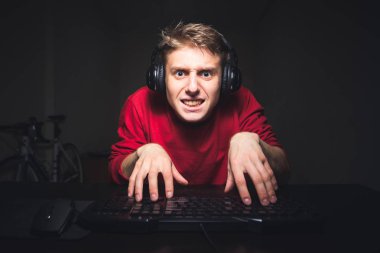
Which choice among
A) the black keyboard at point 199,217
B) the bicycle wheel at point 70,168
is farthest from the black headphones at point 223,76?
the bicycle wheel at point 70,168

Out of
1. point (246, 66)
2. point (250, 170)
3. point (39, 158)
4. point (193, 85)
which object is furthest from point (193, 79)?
point (246, 66)

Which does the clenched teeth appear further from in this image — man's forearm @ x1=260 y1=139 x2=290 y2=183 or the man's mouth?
man's forearm @ x1=260 y1=139 x2=290 y2=183

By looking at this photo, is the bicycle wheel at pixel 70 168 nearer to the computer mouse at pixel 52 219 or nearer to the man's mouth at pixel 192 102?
the man's mouth at pixel 192 102

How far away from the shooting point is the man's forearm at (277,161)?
36.1 inches

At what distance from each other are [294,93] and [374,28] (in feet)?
5.21

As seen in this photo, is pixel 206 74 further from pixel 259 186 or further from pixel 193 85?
pixel 259 186

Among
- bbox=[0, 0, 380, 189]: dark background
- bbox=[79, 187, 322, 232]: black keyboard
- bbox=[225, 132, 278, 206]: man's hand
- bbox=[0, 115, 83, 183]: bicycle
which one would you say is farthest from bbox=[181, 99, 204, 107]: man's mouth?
bbox=[0, 115, 83, 183]: bicycle

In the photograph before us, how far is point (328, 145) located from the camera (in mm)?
2047

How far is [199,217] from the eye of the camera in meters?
0.50

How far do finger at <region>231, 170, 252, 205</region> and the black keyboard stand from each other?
2cm

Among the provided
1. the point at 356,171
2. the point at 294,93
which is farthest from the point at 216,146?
the point at 294,93

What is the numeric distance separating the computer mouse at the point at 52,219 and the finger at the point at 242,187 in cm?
33

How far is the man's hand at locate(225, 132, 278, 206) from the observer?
0.61 meters

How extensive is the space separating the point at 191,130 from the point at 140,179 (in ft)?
1.96
